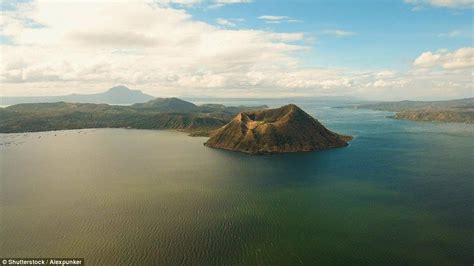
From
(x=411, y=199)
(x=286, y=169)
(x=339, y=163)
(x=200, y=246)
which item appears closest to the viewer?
(x=200, y=246)

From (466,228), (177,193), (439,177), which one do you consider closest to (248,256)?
(177,193)

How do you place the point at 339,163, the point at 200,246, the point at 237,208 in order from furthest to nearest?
the point at 339,163
the point at 237,208
the point at 200,246

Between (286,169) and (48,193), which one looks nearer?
(48,193)

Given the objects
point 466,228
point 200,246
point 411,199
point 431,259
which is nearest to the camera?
point 431,259

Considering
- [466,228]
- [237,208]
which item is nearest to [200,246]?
[237,208]

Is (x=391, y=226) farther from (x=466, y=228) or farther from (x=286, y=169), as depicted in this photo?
(x=286, y=169)

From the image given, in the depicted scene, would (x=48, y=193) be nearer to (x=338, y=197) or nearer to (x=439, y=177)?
(x=338, y=197)
